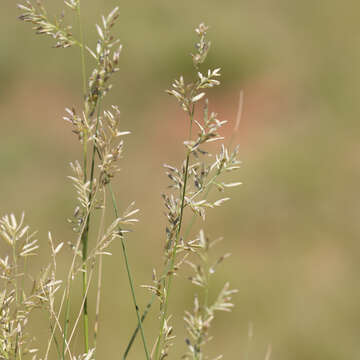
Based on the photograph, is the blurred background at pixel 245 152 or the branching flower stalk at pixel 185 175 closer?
the branching flower stalk at pixel 185 175

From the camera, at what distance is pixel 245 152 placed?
4.15m

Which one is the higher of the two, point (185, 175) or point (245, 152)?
point (185, 175)

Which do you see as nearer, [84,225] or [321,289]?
[84,225]

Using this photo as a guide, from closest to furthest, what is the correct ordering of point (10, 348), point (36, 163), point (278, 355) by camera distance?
1. point (10, 348)
2. point (278, 355)
3. point (36, 163)

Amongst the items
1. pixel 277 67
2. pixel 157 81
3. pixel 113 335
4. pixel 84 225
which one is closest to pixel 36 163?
pixel 157 81

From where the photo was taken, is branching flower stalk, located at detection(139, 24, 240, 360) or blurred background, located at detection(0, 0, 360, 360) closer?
branching flower stalk, located at detection(139, 24, 240, 360)

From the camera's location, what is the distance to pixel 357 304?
311 cm

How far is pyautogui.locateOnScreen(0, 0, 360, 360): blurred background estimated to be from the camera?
3.06 metres

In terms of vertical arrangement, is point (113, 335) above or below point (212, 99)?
below

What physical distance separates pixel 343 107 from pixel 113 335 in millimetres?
2247

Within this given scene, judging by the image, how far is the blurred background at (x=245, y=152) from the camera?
3062mm

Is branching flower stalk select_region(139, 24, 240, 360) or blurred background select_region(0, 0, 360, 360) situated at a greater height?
branching flower stalk select_region(139, 24, 240, 360)

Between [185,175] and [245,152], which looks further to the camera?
[245,152]

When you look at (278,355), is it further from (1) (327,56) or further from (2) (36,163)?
(1) (327,56)
